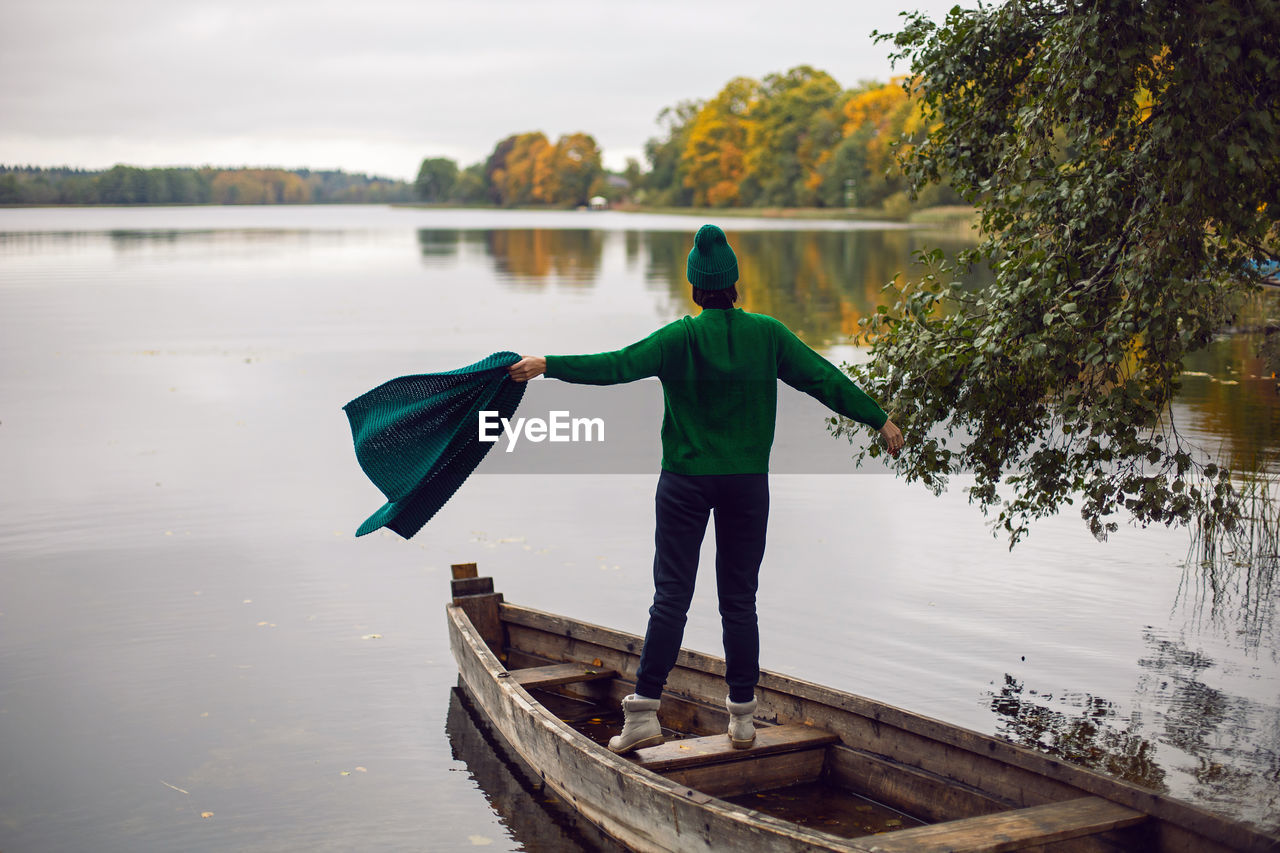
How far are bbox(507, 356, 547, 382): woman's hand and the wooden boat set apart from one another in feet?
5.91

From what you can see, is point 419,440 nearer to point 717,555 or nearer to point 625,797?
point 717,555

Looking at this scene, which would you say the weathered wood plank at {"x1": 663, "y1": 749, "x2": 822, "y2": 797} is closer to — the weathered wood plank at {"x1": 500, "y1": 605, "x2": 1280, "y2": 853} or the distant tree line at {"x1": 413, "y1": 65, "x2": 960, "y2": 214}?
the weathered wood plank at {"x1": 500, "y1": 605, "x2": 1280, "y2": 853}

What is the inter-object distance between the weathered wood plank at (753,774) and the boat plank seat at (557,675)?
1.77 meters

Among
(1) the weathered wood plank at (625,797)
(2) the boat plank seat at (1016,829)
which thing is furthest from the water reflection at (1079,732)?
(1) the weathered wood plank at (625,797)

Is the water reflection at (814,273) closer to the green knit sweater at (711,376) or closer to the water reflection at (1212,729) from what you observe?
the water reflection at (1212,729)

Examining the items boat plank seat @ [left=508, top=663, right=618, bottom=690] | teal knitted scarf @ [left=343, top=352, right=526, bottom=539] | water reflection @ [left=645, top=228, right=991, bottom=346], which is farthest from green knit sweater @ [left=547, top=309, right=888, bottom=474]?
water reflection @ [left=645, top=228, right=991, bottom=346]

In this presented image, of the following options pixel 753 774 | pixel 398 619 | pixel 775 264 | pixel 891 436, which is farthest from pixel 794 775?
pixel 775 264

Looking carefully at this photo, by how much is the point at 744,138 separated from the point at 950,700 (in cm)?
15930

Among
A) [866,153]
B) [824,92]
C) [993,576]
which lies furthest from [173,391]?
[824,92]

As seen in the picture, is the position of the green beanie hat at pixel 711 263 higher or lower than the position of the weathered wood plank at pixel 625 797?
higher

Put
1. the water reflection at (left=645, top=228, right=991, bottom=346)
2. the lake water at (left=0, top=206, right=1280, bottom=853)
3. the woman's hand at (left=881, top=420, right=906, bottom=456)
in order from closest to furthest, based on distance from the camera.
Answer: the woman's hand at (left=881, top=420, right=906, bottom=456)
the lake water at (left=0, top=206, right=1280, bottom=853)
the water reflection at (left=645, top=228, right=991, bottom=346)

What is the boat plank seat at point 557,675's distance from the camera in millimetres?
8188

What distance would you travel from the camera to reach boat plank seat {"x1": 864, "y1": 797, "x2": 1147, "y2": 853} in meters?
5.33

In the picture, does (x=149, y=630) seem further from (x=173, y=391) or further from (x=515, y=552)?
(x=173, y=391)
